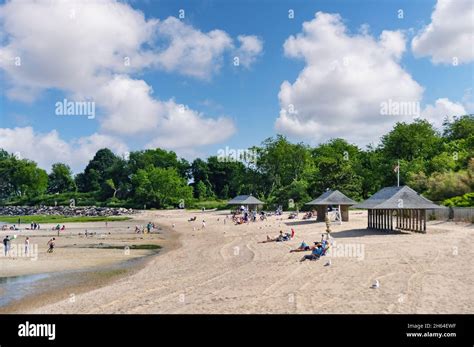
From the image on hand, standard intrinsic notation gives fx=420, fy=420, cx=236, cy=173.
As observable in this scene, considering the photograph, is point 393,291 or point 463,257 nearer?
point 393,291

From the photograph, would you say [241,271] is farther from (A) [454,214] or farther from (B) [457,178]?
(B) [457,178]

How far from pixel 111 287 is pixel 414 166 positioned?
46743mm

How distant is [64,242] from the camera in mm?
32750

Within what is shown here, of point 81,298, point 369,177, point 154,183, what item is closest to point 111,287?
point 81,298

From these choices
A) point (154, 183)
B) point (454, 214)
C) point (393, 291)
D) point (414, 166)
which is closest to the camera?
point (393, 291)

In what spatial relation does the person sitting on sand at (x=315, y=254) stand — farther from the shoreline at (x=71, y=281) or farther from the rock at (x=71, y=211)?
the rock at (x=71, y=211)

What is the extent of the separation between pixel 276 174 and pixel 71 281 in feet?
194

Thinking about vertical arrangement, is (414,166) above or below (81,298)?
above

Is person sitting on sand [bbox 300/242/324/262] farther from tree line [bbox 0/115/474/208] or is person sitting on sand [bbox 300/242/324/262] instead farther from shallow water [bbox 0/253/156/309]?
tree line [bbox 0/115/474/208]

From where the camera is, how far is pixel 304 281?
46.9 ft

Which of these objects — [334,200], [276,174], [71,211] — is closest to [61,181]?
[71,211]

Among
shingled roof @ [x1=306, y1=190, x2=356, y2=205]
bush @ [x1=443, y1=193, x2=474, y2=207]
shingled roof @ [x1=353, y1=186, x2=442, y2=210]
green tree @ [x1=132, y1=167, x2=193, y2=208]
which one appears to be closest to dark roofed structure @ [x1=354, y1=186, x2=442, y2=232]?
shingled roof @ [x1=353, y1=186, x2=442, y2=210]

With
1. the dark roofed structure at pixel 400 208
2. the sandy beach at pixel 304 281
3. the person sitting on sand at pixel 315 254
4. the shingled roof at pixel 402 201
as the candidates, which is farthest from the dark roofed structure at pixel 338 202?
the person sitting on sand at pixel 315 254

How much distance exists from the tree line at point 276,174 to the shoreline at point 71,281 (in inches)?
1010
